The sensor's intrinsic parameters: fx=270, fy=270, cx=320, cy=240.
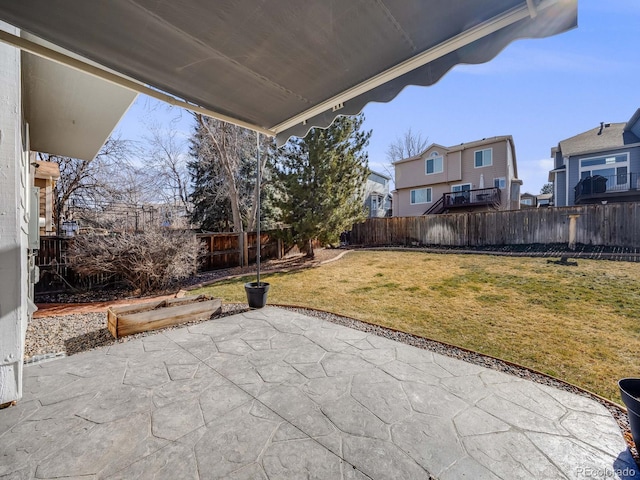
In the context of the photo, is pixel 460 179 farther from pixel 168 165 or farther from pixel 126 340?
pixel 126 340

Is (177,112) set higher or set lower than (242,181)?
higher

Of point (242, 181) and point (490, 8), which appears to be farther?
point (242, 181)

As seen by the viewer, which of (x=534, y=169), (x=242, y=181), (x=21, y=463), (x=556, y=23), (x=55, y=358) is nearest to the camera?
(x=556, y=23)

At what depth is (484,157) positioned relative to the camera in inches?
690

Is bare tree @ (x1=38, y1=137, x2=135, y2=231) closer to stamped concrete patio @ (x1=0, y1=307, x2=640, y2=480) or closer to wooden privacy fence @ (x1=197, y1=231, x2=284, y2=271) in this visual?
wooden privacy fence @ (x1=197, y1=231, x2=284, y2=271)

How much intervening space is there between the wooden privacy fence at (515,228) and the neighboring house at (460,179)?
15.9ft

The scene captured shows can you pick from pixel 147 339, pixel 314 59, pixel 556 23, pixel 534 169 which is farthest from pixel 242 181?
pixel 534 169

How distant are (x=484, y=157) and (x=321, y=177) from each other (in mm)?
13184

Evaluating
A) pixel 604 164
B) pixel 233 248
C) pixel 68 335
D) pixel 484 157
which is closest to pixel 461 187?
Answer: pixel 484 157

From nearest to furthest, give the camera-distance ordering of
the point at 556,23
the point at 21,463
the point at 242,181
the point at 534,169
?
the point at 556,23, the point at 21,463, the point at 242,181, the point at 534,169

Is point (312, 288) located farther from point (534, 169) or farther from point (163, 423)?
point (534, 169)

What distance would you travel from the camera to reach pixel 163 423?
208cm

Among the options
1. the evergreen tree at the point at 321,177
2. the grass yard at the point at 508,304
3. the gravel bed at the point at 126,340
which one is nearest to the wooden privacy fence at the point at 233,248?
the evergreen tree at the point at 321,177

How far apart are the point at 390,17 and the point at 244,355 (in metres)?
3.45
